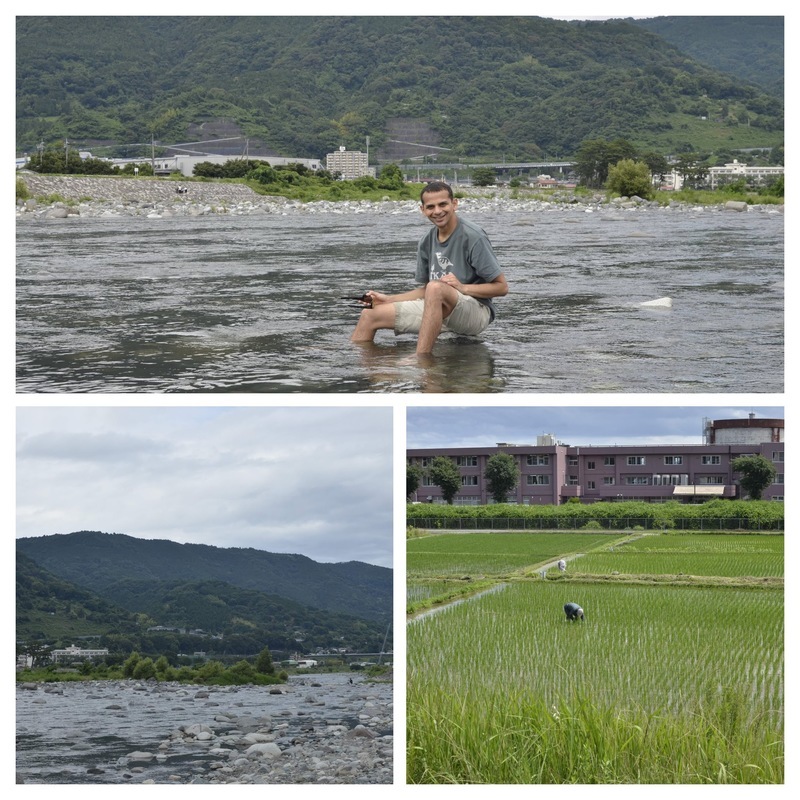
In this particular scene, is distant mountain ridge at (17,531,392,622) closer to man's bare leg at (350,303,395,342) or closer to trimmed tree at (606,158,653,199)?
man's bare leg at (350,303,395,342)

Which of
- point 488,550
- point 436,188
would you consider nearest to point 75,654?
point 488,550

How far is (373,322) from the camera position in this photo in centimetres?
772

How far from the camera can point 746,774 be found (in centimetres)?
517

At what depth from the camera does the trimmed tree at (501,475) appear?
6.05m

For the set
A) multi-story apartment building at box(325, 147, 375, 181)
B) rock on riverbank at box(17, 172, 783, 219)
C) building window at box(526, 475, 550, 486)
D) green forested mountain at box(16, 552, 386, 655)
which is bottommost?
green forested mountain at box(16, 552, 386, 655)

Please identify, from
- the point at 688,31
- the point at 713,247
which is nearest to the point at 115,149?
the point at 688,31

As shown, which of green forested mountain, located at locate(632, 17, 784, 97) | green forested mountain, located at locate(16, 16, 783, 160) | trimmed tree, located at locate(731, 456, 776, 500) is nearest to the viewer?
trimmed tree, located at locate(731, 456, 776, 500)

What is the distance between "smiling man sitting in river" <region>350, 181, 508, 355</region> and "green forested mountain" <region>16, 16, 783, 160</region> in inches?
711

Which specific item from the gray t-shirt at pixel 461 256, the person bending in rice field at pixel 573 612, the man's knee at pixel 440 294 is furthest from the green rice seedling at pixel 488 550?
the gray t-shirt at pixel 461 256

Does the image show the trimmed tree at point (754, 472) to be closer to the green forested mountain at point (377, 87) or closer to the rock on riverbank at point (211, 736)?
the rock on riverbank at point (211, 736)

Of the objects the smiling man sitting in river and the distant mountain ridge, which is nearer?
the distant mountain ridge

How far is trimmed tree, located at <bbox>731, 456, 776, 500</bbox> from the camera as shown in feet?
19.1

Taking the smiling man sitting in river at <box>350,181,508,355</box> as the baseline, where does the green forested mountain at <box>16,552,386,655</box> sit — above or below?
below

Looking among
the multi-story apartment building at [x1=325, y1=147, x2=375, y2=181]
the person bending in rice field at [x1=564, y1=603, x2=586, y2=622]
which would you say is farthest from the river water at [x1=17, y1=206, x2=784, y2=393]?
the multi-story apartment building at [x1=325, y1=147, x2=375, y2=181]
